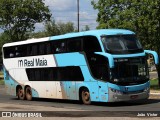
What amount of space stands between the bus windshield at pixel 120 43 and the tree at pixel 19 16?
30864 mm

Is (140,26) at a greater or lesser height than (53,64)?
greater

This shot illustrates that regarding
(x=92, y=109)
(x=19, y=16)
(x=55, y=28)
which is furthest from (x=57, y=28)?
(x=92, y=109)

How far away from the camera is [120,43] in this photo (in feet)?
70.2

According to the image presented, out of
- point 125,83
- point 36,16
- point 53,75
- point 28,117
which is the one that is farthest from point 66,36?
point 36,16

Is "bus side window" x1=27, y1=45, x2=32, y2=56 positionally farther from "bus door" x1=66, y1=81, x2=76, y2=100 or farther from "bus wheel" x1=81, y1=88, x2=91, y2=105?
"bus wheel" x1=81, y1=88, x2=91, y2=105

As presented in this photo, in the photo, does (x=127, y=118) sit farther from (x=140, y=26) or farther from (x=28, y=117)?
(x=140, y=26)

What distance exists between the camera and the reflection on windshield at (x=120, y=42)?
21.1 metres

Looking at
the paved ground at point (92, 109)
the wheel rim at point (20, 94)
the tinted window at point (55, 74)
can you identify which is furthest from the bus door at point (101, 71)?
the wheel rim at point (20, 94)

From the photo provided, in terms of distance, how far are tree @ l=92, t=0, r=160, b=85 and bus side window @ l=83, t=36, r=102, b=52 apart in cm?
1021

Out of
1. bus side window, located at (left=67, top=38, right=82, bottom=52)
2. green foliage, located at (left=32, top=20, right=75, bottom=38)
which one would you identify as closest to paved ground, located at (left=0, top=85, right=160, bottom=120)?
bus side window, located at (left=67, top=38, right=82, bottom=52)

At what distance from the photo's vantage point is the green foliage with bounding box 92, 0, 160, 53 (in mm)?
31872

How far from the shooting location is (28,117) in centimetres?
1520

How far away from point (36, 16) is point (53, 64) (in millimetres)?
28703

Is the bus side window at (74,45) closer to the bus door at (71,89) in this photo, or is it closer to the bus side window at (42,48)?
the bus door at (71,89)
